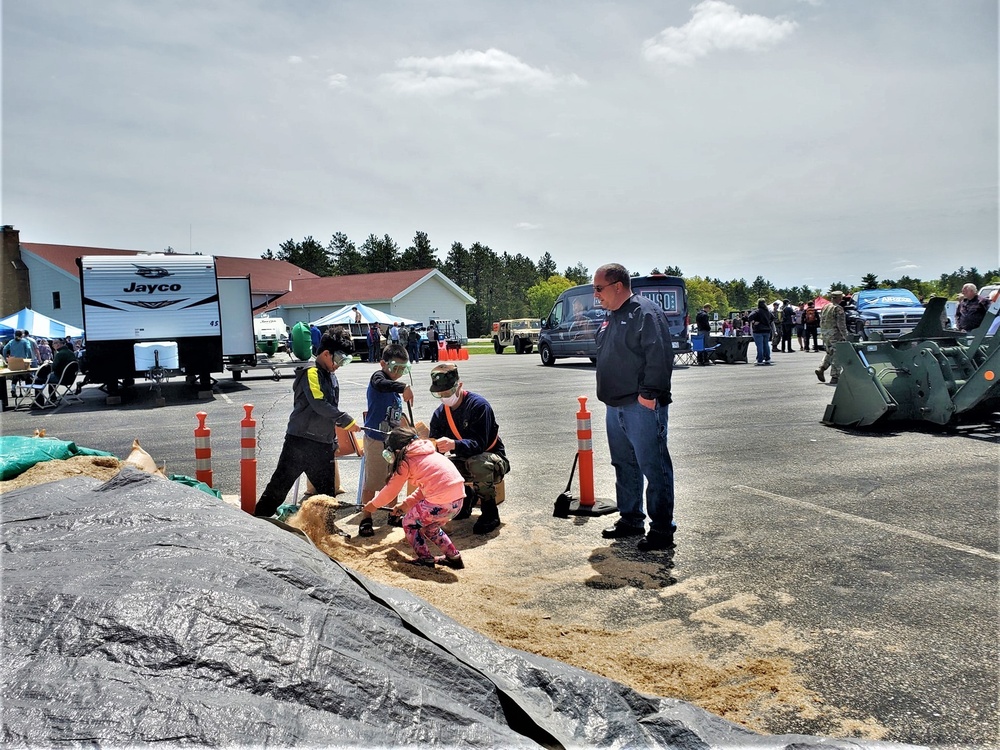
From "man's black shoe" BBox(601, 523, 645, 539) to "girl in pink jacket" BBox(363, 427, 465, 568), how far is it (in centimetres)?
129

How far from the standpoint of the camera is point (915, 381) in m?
10.3

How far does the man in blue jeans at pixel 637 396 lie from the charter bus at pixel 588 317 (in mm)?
15813

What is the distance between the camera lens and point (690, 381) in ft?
62.5

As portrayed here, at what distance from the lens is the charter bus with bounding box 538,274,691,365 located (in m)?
23.2

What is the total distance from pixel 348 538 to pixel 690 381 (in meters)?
14.4

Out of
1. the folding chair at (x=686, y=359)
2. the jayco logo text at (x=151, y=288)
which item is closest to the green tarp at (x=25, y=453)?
the jayco logo text at (x=151, y=288)

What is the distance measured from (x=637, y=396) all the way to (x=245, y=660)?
395cm

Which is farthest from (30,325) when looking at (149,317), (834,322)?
(834,322)

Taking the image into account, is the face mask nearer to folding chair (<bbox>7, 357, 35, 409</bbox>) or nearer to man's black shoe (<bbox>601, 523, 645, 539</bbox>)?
man's black shoe (<bbox>601, 523, 645, 539</bbox>)

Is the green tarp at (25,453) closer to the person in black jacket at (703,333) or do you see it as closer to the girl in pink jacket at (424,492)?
the girl in pink jacket at (424,492)

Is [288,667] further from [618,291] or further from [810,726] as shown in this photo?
[618,291]

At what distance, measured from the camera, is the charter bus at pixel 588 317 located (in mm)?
23188

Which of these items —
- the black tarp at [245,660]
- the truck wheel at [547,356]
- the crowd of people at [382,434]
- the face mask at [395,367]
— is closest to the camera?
the black tarp at [245,660]

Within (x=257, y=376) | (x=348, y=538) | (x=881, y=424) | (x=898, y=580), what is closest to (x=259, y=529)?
(x=348, y=538)
